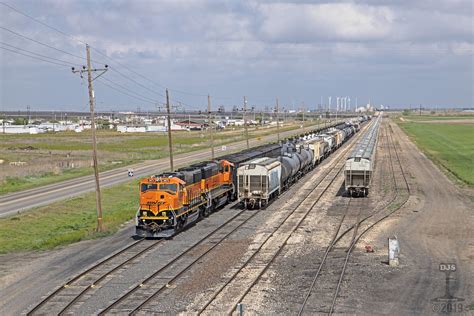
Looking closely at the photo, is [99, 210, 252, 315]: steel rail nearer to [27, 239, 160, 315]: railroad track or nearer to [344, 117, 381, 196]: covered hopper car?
[27, 239, 160, 315]: railroad track

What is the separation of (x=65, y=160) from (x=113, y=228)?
200 ft

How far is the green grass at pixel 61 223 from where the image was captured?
35.2 meters

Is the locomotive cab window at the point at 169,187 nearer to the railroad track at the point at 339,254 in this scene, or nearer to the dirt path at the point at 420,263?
the railroad track at the point at 339,254

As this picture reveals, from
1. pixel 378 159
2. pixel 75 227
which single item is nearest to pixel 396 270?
pixel 75 227

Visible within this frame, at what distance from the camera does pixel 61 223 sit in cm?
4306

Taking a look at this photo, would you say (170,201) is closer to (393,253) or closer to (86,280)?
(86,280)

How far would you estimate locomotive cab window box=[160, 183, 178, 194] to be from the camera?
34219 mm

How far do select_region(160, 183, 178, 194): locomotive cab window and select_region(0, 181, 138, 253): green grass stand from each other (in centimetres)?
543

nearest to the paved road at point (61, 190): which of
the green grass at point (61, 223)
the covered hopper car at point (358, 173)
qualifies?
the green grass at point (61, 223)

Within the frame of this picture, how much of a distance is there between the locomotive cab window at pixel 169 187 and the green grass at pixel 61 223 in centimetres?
543

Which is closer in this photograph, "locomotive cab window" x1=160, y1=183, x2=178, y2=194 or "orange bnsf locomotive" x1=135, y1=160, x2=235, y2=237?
"orange bnsf locomotive" x1=135, y1=160, x2=235, y2=237

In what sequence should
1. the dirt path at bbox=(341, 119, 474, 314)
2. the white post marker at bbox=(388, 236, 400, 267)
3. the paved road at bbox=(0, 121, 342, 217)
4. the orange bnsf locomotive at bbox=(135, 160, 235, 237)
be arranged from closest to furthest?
the dirt path at bbox=(341, 119, 474, 314)
the white post marker at bbox=(388, 236, 400, 267)
the orange bnsf locomotive at bbox=(135, 160, 235, 237)
the paved road at bbox=(0, 121, 342, 217)

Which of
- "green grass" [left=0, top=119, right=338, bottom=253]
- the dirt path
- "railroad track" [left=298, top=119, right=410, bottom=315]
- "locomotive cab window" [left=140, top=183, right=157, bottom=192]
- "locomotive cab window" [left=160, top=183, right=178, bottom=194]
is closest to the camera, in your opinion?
the dirt path

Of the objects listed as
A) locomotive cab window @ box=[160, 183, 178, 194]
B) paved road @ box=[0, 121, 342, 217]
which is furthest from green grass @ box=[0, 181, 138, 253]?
locomotive cab window @ box=[160, 183, 178, 194]
